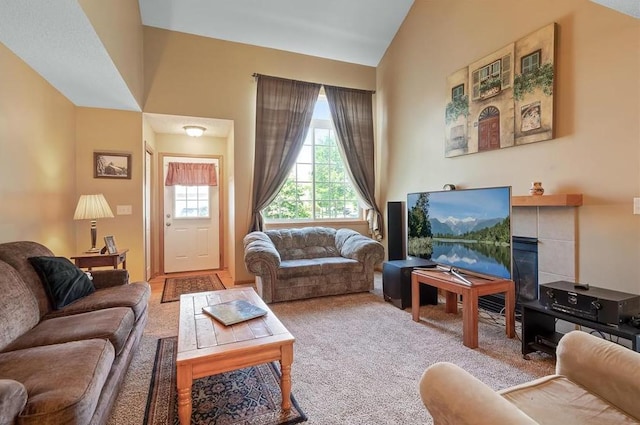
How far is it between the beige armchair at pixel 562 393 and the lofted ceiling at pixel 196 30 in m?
2.09

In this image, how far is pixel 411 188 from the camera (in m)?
4.51

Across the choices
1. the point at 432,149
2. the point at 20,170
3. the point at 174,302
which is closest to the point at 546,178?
the point at 432,149

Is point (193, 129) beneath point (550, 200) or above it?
above

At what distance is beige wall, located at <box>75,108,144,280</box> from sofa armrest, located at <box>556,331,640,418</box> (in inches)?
178

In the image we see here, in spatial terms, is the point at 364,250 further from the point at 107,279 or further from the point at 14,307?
the point at 14,307

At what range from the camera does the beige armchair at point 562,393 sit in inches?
37.7

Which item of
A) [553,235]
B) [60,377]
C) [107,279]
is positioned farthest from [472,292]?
[107,279]

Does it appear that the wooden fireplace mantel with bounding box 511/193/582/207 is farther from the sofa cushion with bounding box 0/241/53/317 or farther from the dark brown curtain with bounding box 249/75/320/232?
the sofa cushion with bounding box 0/241/53/317

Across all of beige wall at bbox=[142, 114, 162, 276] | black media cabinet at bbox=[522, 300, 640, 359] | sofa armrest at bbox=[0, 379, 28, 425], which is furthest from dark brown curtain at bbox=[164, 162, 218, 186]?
black media cabinet at bbox=[522, 300, 640, 359]

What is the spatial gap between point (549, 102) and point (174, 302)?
4.40 metres

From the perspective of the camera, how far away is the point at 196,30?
434cm

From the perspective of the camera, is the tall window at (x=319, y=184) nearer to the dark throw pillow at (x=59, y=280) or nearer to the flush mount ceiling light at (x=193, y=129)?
the flush mount ceiling light at (x=193, y=129)

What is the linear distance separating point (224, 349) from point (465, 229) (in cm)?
215

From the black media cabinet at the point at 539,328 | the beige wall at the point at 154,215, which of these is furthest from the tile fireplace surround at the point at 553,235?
the beige wall at the point at 154,215
